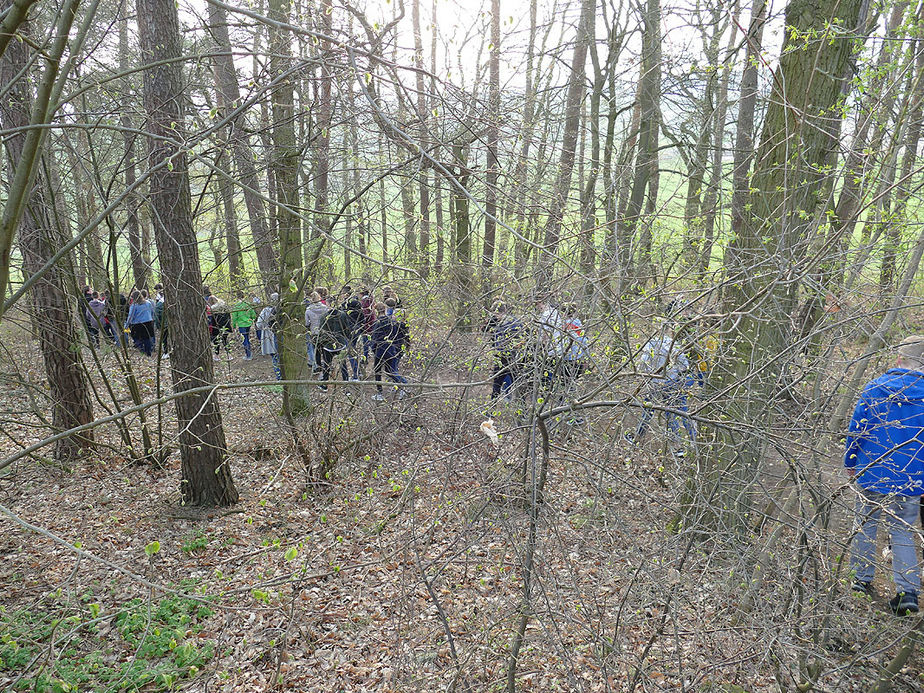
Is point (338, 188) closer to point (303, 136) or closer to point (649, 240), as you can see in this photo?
point (303, 136)

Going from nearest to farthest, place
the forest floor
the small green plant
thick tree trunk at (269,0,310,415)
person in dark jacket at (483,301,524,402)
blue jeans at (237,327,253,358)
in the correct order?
the forest floor → person in dark jacket at (483,301,524,402) → the small green plant → thick tree trunk at (269,0,310,415) → blue jeans at (237,327,253,358)

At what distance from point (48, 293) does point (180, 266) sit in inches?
74.5

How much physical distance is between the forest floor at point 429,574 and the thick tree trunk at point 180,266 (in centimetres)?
46

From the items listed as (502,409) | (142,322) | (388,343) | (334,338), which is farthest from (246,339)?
(502,409)

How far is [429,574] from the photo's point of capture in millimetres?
3012

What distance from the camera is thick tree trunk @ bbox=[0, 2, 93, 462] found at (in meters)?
5.45

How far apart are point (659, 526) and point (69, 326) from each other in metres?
6.52

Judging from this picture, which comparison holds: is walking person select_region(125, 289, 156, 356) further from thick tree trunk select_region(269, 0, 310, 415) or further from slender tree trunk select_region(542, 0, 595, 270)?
slender tree trunk select_region(542, 0, 595, 270)

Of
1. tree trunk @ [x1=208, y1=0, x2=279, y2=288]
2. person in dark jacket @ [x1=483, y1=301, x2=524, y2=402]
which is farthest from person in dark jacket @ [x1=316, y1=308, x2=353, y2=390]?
person in dark jacket @ [x1=483, y1=301, x2=524, y2=402]

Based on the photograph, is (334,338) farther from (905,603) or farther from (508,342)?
(905,603)

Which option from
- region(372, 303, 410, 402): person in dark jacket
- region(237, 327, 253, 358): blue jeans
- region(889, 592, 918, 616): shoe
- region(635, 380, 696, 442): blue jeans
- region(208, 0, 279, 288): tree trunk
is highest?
region(208, 0, 279, 288): tree trunk

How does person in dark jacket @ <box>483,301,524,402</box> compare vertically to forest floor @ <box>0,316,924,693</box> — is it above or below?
above

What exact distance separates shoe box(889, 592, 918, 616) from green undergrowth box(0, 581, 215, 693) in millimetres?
4769

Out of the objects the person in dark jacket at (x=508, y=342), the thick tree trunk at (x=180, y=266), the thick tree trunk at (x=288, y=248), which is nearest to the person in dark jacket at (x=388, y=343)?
the thick tree trunk at (x=288, y=248)
